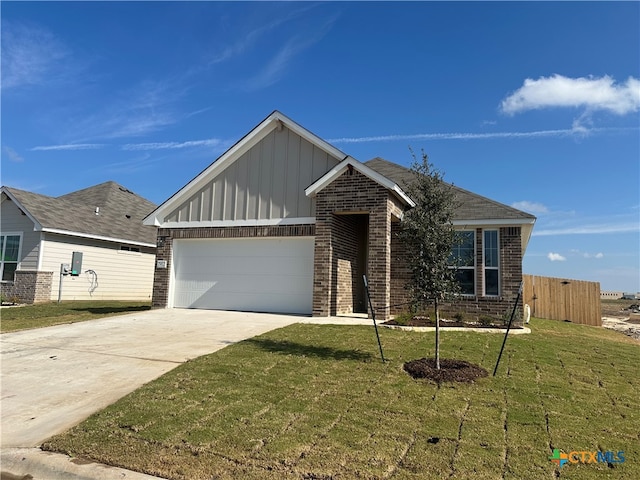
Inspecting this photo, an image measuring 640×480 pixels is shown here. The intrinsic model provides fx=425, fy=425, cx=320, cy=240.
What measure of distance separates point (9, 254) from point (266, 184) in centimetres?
1339

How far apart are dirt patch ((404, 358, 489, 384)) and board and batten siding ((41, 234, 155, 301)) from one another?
1814 cm

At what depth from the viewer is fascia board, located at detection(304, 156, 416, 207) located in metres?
A: 12.3

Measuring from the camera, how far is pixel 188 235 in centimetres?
1523

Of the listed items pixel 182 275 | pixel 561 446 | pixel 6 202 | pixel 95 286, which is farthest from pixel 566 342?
pixel 6 202

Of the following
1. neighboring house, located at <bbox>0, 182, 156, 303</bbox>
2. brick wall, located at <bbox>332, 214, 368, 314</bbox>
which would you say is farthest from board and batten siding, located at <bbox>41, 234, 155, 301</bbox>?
brick wall, located at <bbox>332, 214, 368, 314</bbox>

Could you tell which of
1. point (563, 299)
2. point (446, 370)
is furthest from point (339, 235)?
point (563, 299)

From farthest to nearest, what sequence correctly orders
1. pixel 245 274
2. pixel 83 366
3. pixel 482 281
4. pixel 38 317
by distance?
pixel 245 274 < pixel 482 281 < pixel 38 317 < pixel 83 366

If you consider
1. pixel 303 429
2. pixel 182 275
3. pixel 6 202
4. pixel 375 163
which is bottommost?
pixel 303 429

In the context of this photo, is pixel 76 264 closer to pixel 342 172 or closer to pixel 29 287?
pixel 29 287

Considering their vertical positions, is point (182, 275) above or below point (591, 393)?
above

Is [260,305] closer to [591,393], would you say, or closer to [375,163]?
[375,163]

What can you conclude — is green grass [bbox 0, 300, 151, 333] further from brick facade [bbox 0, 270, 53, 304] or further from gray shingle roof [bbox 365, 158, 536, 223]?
gray shingle roof [bbox 365, 158, 536, 223]

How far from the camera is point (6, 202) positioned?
1956 cm

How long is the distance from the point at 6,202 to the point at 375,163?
17.0 metres
